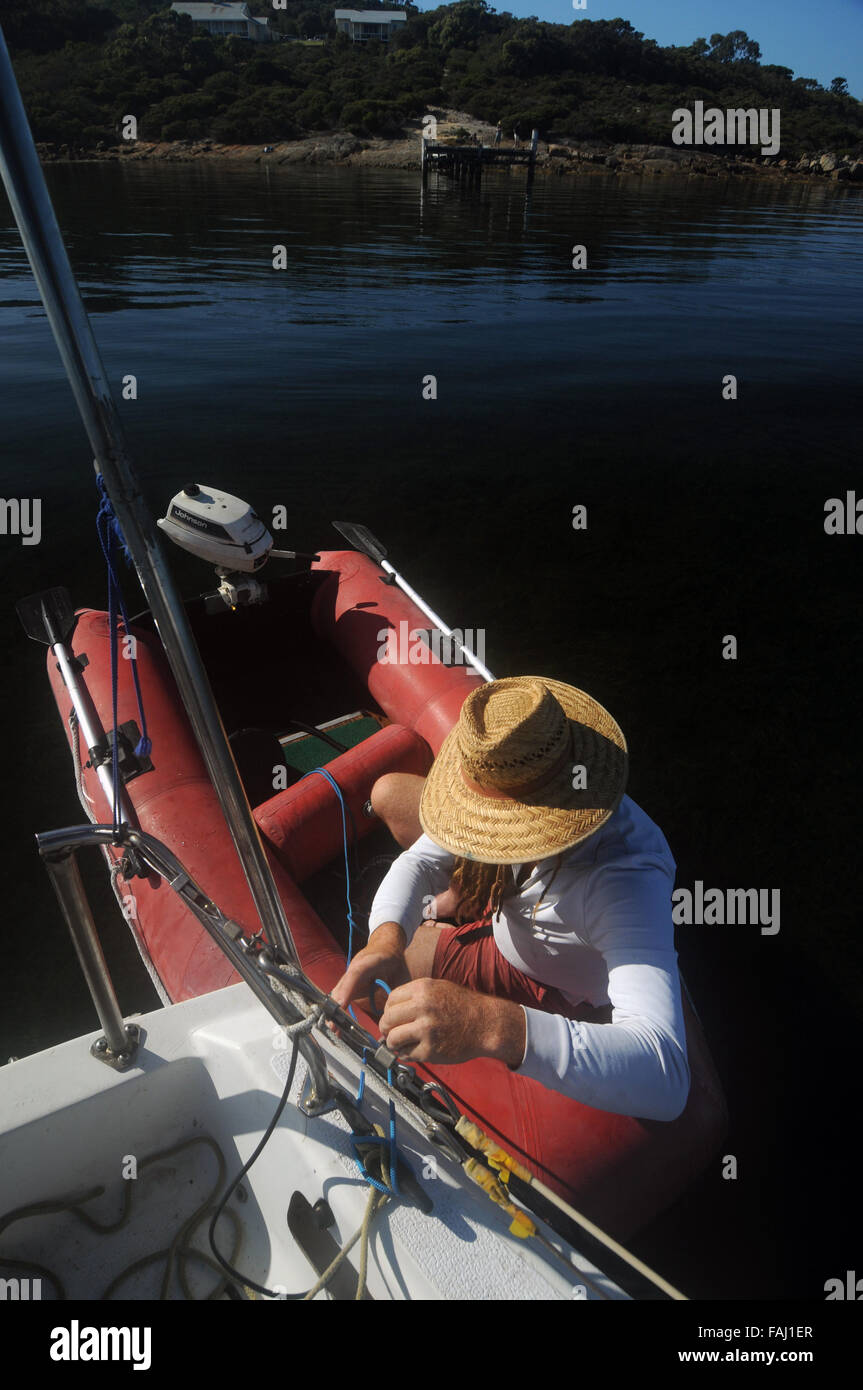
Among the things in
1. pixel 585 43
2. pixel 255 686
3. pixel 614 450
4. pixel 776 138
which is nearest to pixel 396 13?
pixel 585 43

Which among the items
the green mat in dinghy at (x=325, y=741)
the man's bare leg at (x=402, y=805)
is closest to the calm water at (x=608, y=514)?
the green mat in dinghy at (x=325, y=741)

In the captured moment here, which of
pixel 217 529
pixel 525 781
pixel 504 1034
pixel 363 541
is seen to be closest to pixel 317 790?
pixel 525 781

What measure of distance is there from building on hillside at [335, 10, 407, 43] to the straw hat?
111884 mm

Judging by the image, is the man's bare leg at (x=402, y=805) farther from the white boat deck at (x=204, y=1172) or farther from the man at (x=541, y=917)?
the white boat deck at (x=204, y=1172)

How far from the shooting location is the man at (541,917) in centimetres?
176

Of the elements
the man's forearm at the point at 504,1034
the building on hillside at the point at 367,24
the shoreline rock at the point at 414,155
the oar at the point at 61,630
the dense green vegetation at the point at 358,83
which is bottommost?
the man's forearm at the point at 504,1034

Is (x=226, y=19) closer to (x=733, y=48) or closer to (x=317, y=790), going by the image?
(x=733, y=48)

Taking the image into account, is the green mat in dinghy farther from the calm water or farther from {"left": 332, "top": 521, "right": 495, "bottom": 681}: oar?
the calm water

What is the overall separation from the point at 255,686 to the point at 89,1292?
13.4 ft

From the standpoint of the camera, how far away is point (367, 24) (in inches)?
3410

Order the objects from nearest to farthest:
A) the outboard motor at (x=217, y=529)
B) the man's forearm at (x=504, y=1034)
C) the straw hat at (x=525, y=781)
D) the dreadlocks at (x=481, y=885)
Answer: the man's forearm at (x=504, y=1034) < the straw hat at (x=525, y=781) < the dreadlocks at (x=481, y=885) < the outboard motor at (x=217, y=529)

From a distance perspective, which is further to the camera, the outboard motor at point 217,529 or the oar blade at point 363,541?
the oar blade at point 363,541

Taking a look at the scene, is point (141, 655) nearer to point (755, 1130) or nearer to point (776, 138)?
point (755, 1130)

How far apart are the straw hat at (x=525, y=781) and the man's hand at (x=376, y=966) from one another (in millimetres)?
429
